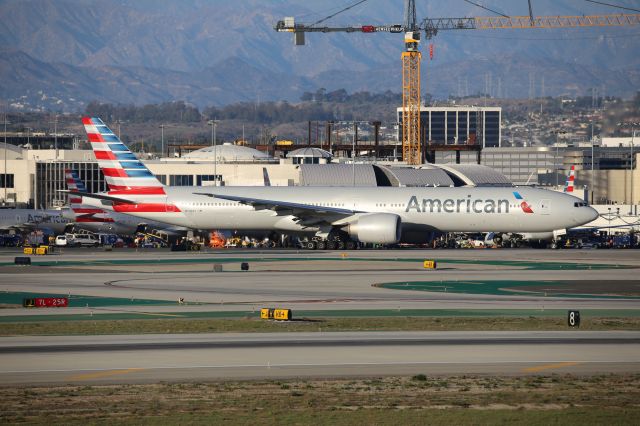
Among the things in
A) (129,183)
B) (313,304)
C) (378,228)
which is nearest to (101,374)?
(313,304)

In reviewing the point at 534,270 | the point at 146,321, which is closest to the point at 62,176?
the point at 534,270

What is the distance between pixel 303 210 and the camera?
→ 77.0 metres

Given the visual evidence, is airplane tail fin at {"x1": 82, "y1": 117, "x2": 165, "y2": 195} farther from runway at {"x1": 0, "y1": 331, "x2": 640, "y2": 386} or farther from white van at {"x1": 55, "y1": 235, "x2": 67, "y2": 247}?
runway at {"x1": 0, "y1": 331, "x2": 640, "y2": 386}

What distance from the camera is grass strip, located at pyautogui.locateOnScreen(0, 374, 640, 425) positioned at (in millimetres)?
22609

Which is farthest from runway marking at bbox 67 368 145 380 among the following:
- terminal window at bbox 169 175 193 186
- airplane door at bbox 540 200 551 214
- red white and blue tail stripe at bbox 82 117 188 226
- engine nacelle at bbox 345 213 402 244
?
terminal window at bbox 169 175 193 186

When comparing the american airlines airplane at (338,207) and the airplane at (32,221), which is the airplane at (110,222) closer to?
the american airlines airplane at (338,207)

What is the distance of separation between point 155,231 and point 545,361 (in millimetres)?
65237

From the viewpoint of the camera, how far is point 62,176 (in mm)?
149000

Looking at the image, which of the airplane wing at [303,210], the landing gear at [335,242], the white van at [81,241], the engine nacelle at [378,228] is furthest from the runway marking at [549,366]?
the white van at [81,241]

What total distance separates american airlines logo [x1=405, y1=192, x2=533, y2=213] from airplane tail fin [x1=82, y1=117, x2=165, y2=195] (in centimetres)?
2038

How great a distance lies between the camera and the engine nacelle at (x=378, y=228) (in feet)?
243

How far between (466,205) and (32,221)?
46.3 metres

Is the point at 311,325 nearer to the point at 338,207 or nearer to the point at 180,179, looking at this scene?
the point at 338,207

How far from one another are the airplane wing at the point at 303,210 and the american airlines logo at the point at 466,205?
510 centimetres
